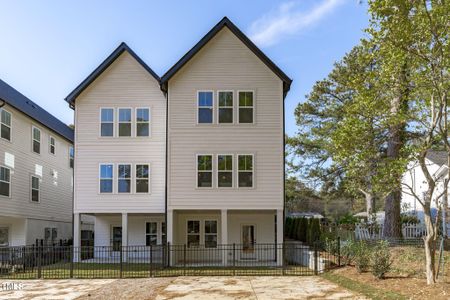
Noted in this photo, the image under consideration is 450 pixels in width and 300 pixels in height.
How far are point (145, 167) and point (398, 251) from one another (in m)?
11.5

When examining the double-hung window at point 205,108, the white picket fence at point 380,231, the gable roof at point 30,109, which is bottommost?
the white picket fence at point 380,231

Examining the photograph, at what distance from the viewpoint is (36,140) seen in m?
26.4

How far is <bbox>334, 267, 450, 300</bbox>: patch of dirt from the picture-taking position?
36.4 feet

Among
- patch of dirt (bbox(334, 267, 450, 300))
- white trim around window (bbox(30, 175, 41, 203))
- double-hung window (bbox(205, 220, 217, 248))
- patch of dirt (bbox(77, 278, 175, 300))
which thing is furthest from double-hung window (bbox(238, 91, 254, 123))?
white trim around window (bbox(30, 175, 41, 203))

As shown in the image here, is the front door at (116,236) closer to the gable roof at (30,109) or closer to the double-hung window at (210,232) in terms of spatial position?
the double-hung window at (210,232)

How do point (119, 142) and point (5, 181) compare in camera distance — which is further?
point (5, 181)

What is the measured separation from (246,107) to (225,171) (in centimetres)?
296

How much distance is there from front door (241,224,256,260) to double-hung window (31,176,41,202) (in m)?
11.9

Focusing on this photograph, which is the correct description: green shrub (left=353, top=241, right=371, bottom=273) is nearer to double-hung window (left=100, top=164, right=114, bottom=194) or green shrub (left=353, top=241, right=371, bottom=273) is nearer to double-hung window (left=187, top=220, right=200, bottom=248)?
double-hung window (left=187, top=220, right=200, bottom=248)

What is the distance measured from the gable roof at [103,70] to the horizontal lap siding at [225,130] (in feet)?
6.97

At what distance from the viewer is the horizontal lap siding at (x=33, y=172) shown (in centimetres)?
2341

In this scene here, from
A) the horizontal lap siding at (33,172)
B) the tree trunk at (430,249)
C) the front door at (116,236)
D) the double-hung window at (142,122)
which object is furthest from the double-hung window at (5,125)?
the tree trunk at (430,249)

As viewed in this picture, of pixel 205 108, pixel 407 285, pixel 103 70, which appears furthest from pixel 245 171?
pixel 407 285

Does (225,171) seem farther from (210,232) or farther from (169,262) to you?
(169,262)
